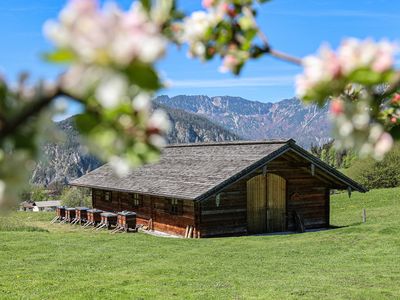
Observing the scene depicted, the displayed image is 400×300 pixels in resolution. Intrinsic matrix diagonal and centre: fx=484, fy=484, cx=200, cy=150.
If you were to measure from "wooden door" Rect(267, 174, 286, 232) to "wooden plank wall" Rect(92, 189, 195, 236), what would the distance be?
3802mm

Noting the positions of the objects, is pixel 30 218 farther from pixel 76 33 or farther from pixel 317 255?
pixel 76 33

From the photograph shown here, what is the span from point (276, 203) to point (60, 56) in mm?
21325

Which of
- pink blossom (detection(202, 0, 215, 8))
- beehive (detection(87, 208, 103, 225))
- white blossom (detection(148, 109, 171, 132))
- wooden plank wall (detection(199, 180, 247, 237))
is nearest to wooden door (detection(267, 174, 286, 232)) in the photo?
wooden plank wall (detection(199, 180, 247, 237))

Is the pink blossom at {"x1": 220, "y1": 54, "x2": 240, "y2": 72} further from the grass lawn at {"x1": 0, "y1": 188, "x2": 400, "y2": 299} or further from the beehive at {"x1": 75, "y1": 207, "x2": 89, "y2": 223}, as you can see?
the beehive at {"x1": 75, "y1": 207, "x2": 89, "y2": 223}

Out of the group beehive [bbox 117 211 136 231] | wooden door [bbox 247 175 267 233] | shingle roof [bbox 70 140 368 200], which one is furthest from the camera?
beehive [bbox 117 211 136 231]

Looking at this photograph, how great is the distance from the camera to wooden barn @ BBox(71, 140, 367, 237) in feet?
64.2

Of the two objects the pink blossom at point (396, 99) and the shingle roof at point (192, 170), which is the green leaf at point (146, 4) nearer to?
the pink blossom at point (396, 99)

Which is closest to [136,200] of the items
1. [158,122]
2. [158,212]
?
[158,212]

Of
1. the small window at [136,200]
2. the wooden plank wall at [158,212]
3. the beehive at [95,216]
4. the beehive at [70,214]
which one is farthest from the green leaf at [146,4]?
the beehive at [70,214]

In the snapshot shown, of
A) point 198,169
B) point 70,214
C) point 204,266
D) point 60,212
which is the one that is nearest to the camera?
point 204,266

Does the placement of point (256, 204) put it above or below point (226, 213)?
above

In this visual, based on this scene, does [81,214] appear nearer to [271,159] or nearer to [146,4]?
[271,159]

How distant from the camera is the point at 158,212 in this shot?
22.2 metres

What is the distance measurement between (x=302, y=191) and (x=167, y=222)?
250 inches
